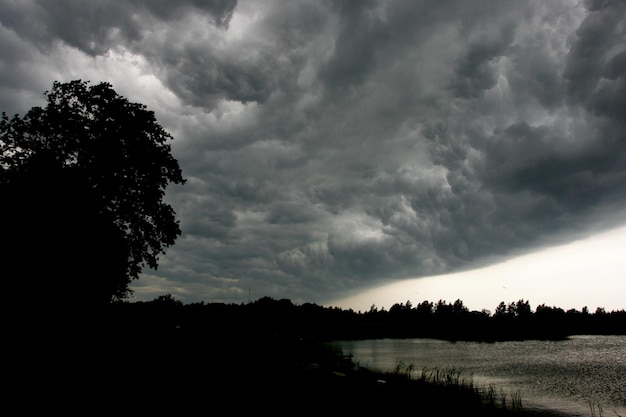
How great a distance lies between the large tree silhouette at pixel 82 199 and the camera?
2528 centimetres

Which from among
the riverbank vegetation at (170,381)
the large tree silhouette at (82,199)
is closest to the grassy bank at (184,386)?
the riverbank vegetation at (170,381)

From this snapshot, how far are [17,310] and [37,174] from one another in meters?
10.6

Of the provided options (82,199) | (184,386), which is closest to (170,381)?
(184,386)

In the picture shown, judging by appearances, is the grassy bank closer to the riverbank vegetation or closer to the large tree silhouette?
the riverbank vegetation

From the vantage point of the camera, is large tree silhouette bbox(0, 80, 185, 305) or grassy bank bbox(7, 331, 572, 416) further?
large tree silhouette bbox(0, 80, 185, 305)

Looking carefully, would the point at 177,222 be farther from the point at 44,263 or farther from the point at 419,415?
the point at 419,415

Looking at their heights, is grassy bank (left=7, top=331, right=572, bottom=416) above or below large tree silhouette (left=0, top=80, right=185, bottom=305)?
below

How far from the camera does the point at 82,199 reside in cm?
2769

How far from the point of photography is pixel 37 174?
1057 inches

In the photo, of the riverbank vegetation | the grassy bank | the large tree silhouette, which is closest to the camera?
the grassy bank

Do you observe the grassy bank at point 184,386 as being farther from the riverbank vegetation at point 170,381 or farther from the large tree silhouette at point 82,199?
the large tree silhouette at point 82,199

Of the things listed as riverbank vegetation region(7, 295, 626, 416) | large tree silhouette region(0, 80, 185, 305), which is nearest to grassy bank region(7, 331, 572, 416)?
riverbank vegetation region(7, 295, 626, 416)

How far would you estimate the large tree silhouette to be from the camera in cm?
2528

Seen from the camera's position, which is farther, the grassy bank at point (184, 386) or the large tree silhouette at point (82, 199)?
the large tree silhouette at point (82, 199)
